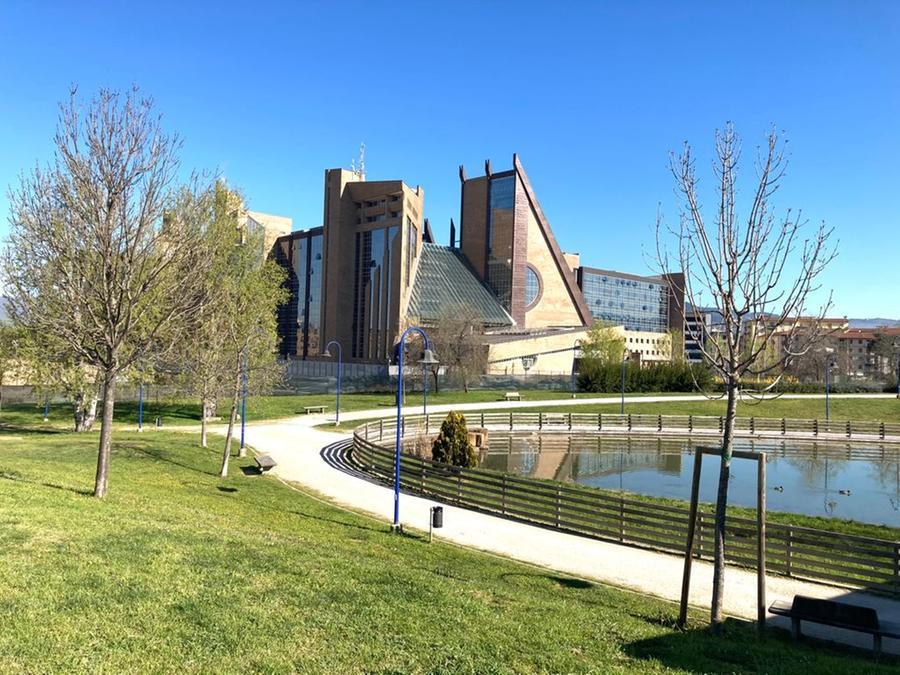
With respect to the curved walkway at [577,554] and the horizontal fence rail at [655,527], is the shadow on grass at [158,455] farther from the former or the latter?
the horizontal fence rail at [655,527]

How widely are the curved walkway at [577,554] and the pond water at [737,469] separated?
24.5 feet

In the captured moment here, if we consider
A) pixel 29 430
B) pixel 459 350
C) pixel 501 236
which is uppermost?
pixel 501 236

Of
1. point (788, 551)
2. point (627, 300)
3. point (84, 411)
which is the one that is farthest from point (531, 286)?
point (788, 551)

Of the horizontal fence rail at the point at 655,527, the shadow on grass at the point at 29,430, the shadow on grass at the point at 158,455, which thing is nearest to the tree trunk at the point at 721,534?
the horizontal fence rail at the point at 655,527

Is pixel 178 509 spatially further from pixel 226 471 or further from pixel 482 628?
pixel 482 628

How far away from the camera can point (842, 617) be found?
750cm

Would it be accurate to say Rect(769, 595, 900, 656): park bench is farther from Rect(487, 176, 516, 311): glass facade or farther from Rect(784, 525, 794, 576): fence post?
Rect(487, 176, 516, 311): glass facade

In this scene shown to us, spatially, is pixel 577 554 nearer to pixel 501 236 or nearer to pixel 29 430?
pixel 29 430

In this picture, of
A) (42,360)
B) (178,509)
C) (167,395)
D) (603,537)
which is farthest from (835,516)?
(167,395)

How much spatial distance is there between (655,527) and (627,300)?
129 metres

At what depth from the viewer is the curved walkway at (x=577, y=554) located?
32.6 ft

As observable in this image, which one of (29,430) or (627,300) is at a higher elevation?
(627,300)

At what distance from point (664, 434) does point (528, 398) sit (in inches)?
656

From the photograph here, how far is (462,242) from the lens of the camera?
94875 mm
